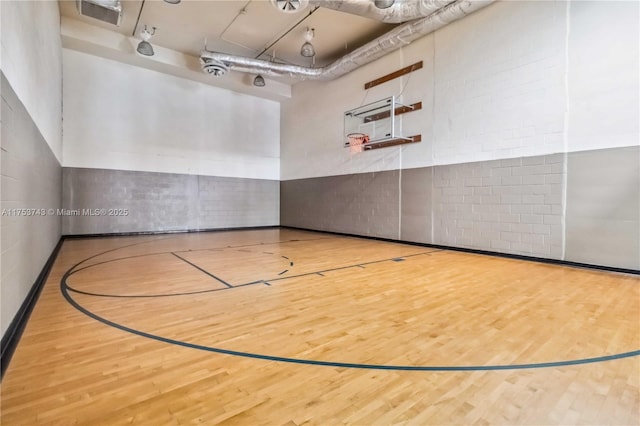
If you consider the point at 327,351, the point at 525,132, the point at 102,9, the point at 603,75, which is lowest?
the point at 327,351

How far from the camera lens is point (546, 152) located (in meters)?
4.57

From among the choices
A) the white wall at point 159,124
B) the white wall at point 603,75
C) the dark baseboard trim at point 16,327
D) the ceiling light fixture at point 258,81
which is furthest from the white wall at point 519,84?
the dark baseboard trim at point 16,327

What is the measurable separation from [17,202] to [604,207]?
6.21 metres

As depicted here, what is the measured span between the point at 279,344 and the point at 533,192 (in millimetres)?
4607

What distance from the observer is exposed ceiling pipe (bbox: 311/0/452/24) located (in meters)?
4.84

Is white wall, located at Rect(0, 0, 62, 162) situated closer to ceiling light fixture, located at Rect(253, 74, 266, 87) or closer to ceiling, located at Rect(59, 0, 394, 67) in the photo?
ceiling, located at Rect(59, 0, 394, 67)

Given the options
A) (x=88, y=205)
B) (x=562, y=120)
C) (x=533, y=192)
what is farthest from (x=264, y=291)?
(x=88, y=205)

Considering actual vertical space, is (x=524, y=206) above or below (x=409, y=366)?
above

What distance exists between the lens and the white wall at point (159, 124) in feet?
23.0

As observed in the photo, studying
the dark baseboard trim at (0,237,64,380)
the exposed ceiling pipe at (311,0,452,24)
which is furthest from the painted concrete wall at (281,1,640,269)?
the dark baseboard trim at (0,237,64,380)

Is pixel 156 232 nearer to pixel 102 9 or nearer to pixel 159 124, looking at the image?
pixel 159 124

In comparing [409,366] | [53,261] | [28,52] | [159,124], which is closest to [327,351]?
[409,366]

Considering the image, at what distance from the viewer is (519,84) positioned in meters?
4.88

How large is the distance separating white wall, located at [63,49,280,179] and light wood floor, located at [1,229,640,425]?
15.9 feet
